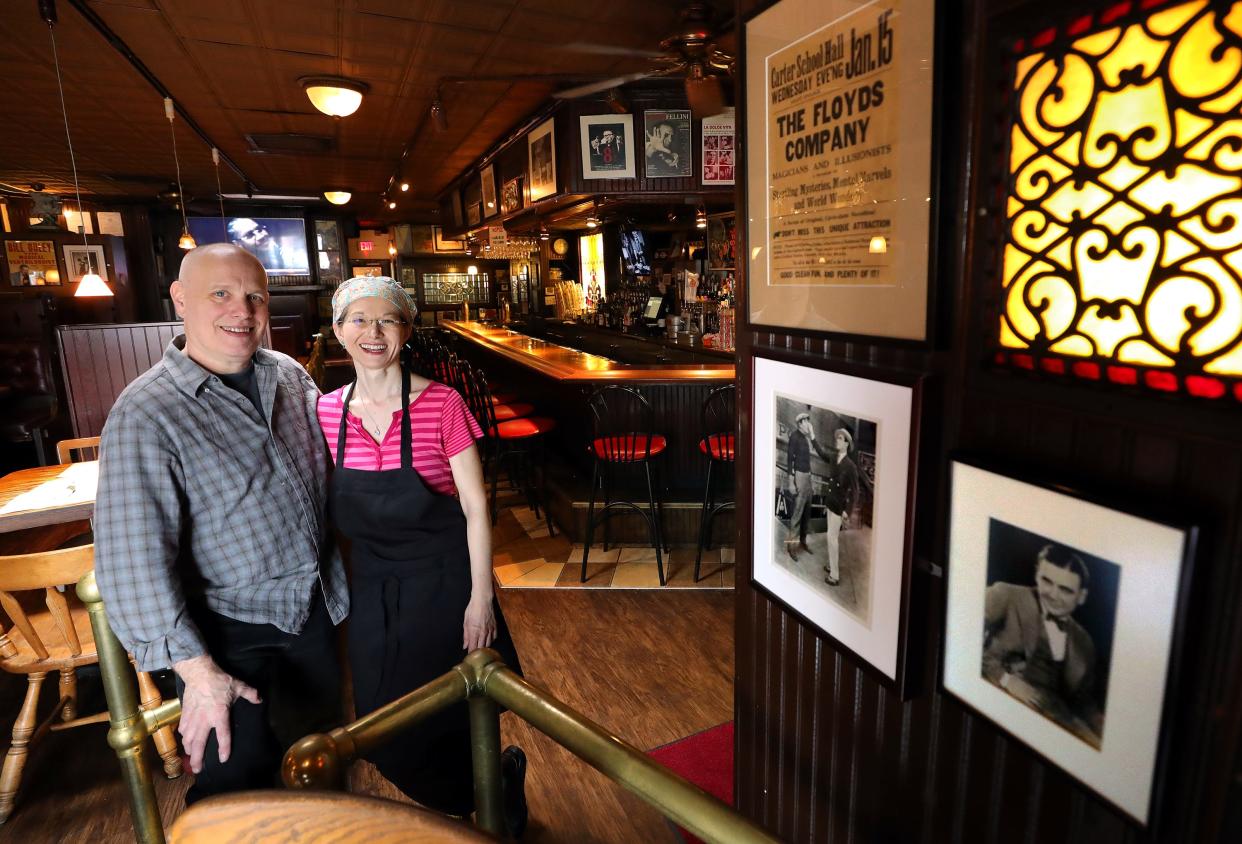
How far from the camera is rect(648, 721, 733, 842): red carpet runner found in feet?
7.87

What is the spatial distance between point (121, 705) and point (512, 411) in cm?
395

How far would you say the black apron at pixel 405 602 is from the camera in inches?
72.6

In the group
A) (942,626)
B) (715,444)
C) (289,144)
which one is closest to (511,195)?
(289,144)

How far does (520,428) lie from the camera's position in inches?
188

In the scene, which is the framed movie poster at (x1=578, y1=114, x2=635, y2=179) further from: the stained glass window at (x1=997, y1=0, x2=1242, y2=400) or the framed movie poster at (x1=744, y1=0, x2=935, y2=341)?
the stained glass window at (x1=997, y1=0, x2=1242, y2=400)

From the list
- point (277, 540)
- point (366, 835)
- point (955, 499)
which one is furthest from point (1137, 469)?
point (277, 540)

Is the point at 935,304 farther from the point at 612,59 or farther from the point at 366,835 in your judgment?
the point at 612,59

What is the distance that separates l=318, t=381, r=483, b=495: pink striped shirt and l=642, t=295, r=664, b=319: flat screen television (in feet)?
19.8

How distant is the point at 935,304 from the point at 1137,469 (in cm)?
36

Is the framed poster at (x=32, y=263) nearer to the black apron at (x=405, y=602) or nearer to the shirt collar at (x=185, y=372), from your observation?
the shirt collar at (x=185, y=372)

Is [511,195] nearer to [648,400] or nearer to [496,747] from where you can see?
[648,400]

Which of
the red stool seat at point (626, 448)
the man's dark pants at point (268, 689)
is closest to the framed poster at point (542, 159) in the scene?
the red stool seat at point (626, 448)

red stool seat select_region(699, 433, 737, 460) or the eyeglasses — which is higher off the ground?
the eyeglasses

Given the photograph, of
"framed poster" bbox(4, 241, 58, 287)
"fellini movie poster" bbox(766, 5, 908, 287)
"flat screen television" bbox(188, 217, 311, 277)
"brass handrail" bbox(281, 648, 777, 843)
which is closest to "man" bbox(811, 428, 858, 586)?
"fellini movie poster" bbox(766, 5, 908, 287)
